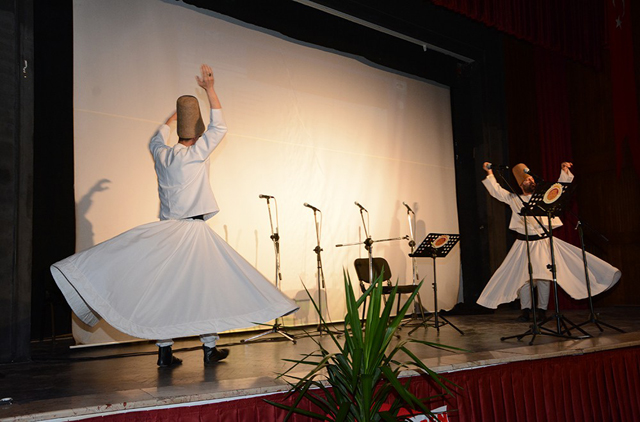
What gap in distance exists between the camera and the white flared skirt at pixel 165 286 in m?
3.29

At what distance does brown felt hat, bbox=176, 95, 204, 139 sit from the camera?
12.8ft

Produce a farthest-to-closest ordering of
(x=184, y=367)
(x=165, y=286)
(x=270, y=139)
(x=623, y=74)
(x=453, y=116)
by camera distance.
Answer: (x=453, y=116) → (x=623, y=74) → (x=270, y=139) → (x=184, y=367) → (x=165, y=286)

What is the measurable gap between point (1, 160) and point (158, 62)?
1.97 meters

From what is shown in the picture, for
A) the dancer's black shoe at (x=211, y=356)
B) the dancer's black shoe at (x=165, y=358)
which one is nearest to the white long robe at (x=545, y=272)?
the dancer's black shoe at (x=211, y=356)

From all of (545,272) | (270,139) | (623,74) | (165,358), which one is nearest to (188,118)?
(165,358)

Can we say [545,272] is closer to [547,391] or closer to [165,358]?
[547,391]

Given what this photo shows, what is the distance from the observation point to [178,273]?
3.52 m

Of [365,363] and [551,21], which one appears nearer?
[365,363]

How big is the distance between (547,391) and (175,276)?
2.58m

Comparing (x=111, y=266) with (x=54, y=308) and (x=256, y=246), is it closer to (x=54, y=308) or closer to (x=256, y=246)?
(x=54, y=308)

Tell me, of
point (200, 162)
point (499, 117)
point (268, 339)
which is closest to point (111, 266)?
point (200, 162)

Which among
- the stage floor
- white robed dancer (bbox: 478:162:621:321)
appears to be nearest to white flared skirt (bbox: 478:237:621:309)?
white robed dancer (bbox: 478:162:621:321)

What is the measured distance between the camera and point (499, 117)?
8367 millimetres

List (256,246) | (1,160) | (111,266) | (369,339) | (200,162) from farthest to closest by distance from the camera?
1. (256,246)
2. (1,160)
3. (200,162)
4. (111,266)
5. (369,339)
